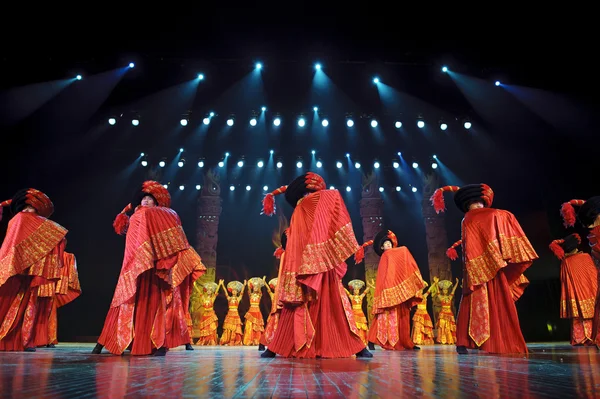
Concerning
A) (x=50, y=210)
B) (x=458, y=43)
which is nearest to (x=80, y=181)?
(x=50, y=210)

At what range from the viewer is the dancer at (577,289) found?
25.6 ft

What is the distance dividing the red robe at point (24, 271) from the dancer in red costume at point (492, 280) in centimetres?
510

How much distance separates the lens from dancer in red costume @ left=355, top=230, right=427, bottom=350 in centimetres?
644

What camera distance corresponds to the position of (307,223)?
156 inches

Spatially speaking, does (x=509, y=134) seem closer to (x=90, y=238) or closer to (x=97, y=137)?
(x=97, y=137)

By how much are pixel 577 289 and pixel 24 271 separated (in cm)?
935

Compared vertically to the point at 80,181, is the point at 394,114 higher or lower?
higher

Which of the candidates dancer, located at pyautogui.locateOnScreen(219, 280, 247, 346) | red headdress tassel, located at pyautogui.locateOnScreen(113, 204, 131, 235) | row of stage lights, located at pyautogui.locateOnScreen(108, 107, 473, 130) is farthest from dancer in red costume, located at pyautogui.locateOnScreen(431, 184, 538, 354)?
dancer, located at pyautogui.locateOnScreen(219, 280, 247, 346)

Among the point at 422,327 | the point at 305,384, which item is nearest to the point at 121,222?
the point at 305,384

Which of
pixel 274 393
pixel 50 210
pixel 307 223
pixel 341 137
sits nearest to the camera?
pixel 274 393

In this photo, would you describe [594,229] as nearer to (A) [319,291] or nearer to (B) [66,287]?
(A) [319,291]

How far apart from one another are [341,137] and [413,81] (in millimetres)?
2977

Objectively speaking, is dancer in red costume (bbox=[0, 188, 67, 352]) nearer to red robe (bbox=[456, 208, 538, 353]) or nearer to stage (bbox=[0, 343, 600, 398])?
stage (bbox=[0, 343, 600, 398])

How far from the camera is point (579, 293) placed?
798 cm
